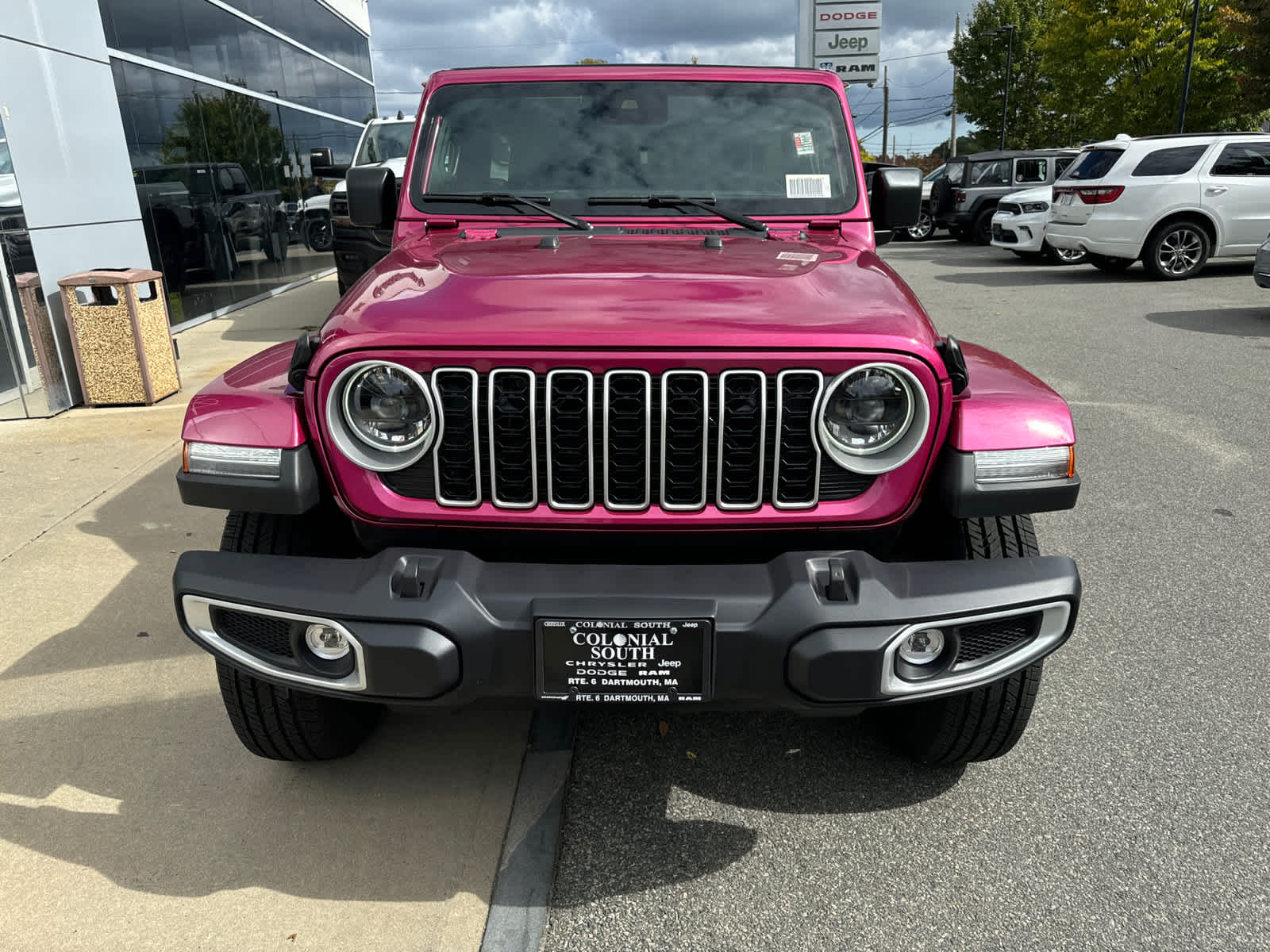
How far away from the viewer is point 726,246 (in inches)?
114

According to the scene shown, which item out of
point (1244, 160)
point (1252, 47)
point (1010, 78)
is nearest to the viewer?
point (1244, 160)

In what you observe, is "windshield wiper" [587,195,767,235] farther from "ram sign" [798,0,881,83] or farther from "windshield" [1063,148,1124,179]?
"ram sign" [798,0,881,83]

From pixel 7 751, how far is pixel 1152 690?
11.6 ft

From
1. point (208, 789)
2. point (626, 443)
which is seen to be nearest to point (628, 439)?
point (626, 443)

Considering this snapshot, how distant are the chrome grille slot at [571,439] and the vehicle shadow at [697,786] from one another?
573 millimetres

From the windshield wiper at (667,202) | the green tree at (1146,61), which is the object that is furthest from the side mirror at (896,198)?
→ the green tree at (1146,61)

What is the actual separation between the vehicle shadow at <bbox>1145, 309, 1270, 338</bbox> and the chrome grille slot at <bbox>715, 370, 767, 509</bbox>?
8965 mm

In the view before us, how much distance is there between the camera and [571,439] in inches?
86.4

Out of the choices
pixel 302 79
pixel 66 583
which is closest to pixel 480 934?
pixel 66 583

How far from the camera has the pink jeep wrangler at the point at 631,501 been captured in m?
2.05

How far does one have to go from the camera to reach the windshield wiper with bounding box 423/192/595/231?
3156 mm

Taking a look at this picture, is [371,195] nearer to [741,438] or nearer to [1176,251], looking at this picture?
[741,438]

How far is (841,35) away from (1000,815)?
21031mm

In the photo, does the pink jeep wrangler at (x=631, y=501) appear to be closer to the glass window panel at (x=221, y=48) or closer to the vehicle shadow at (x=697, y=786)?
the vehicle shadow at (x=697, y=786)
